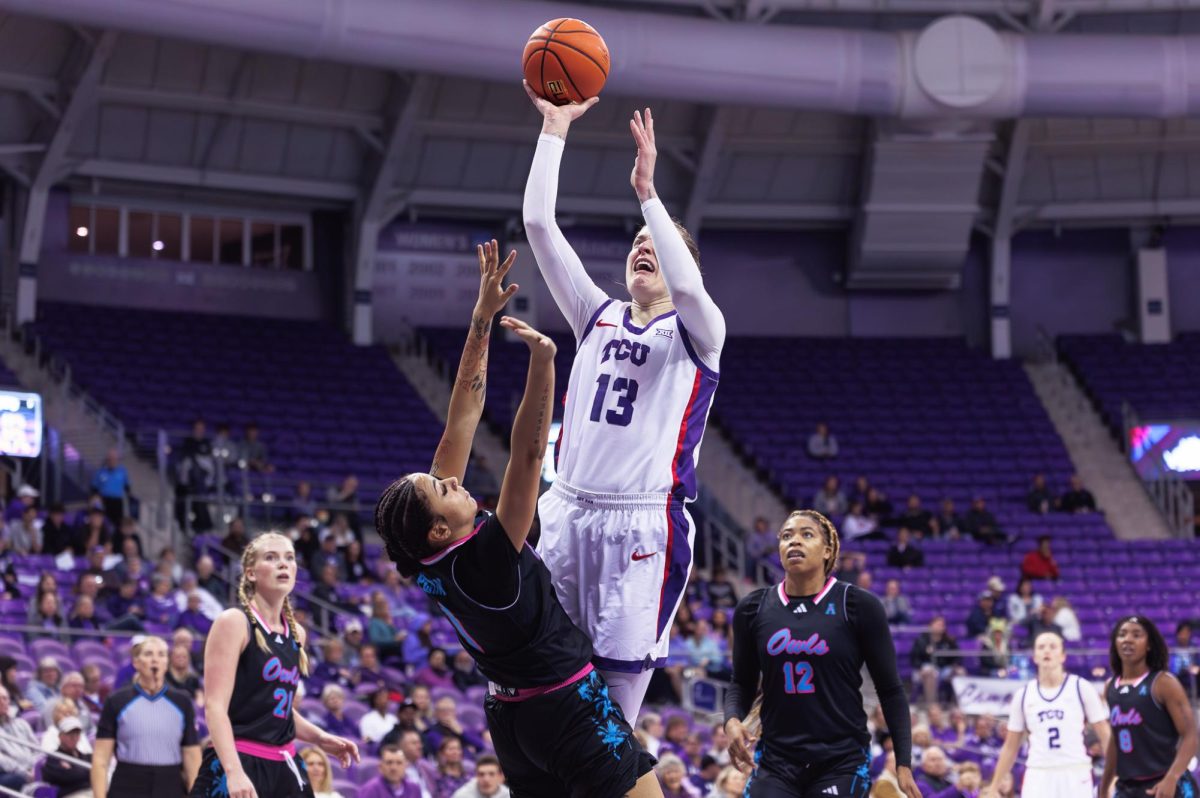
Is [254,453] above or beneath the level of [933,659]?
above

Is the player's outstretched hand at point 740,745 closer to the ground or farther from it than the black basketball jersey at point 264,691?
closer to the ground

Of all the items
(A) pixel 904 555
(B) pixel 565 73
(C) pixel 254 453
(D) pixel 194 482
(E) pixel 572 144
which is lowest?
(A) pixel 904 555

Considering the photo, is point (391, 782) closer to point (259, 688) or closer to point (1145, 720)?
point (259, 688)

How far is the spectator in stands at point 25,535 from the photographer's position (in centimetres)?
1612

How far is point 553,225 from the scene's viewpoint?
18.5ft

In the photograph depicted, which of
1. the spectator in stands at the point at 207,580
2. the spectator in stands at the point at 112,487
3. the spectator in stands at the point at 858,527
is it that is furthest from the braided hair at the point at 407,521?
the spectator in stands at the point at 858,527

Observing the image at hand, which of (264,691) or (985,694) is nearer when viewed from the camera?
(264,691)

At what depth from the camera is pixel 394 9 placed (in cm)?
2031

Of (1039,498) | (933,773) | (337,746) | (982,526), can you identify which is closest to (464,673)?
(933,773)

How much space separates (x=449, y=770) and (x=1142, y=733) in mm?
4988

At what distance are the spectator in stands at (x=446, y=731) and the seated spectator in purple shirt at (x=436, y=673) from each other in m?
1.32

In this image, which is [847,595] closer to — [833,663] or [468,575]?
[833,663]

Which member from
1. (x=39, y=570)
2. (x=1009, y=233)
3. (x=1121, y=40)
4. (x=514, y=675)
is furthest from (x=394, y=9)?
(x=514, y=675)

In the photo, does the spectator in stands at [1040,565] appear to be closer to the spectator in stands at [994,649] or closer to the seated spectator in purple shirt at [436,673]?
the spectator in stands at [994,649]
